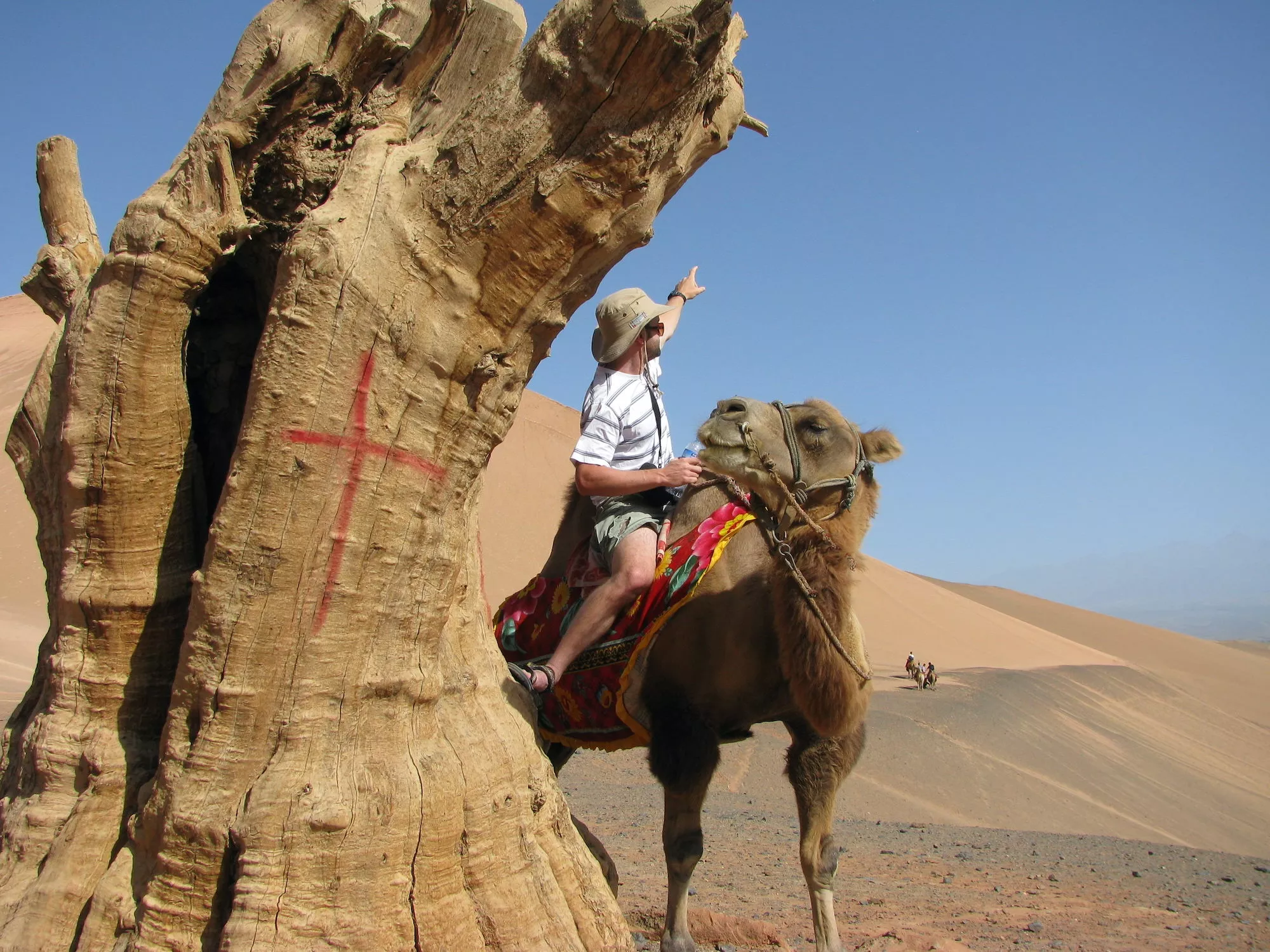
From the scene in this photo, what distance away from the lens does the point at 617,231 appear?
2670 mm

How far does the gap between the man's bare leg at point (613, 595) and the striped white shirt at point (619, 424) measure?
36cm

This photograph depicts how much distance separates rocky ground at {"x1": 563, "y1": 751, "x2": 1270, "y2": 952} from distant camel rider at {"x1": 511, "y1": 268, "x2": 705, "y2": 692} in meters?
1.99

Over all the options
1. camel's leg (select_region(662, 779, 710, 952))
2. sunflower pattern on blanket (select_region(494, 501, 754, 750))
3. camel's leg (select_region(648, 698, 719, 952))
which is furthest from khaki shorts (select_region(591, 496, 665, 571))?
camel's leg (select_region(662, 779, 710, 952))

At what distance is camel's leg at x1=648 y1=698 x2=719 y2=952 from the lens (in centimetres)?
430

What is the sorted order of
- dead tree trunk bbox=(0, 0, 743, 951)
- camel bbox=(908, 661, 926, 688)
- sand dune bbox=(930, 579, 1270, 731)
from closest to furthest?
dead tree trunk bbox=(0, 0, 743, 951) → camel bbox=(908, 661, 926, 688) → sand dune bbox=(930, 579, 1270, 731)

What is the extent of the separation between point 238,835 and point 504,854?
0.68m

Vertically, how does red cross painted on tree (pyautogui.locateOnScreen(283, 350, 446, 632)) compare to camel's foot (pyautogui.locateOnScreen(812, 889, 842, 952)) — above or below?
above

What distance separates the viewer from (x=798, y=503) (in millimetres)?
4301

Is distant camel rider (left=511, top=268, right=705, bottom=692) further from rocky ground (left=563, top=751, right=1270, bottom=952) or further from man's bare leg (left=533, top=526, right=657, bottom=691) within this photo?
rocky ground (left=563, top=751, right=1270, bottom=952)

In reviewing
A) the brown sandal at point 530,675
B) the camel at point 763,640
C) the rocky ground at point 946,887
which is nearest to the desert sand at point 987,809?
the rocky ground at point 946,887

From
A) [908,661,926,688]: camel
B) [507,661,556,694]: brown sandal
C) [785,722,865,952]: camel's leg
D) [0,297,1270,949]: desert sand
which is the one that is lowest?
[0,297,1270,949]: desert sand

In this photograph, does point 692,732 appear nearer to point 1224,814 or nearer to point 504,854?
point 504,854

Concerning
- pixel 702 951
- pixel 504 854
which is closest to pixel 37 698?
pixel 504 854

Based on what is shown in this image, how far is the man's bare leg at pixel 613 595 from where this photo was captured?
4.12 metres
